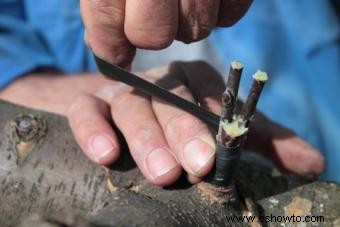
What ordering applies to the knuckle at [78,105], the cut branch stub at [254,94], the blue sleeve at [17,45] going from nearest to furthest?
the cut branch stub at [254,94] < the knuckle at [78,105] < the blue sleeve at [17,45]

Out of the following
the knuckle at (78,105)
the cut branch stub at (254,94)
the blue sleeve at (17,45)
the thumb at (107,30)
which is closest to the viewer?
the cut branch stub at (254,94)

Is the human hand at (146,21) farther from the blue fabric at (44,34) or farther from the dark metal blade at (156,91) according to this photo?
the blue fabric at (44,34)

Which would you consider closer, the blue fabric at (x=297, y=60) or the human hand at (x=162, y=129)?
the human hand at (x=162, y=129)

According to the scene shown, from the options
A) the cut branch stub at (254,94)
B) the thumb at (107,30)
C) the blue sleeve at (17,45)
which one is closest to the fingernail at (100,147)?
the thumb at (107,30)

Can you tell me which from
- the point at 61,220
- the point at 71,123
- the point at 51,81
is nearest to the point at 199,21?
the point at 71,123

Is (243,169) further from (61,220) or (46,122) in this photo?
(61,220)

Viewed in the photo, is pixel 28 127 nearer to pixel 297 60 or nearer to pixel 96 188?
pixel 96 188

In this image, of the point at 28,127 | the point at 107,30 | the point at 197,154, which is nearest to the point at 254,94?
the point at 197,154
